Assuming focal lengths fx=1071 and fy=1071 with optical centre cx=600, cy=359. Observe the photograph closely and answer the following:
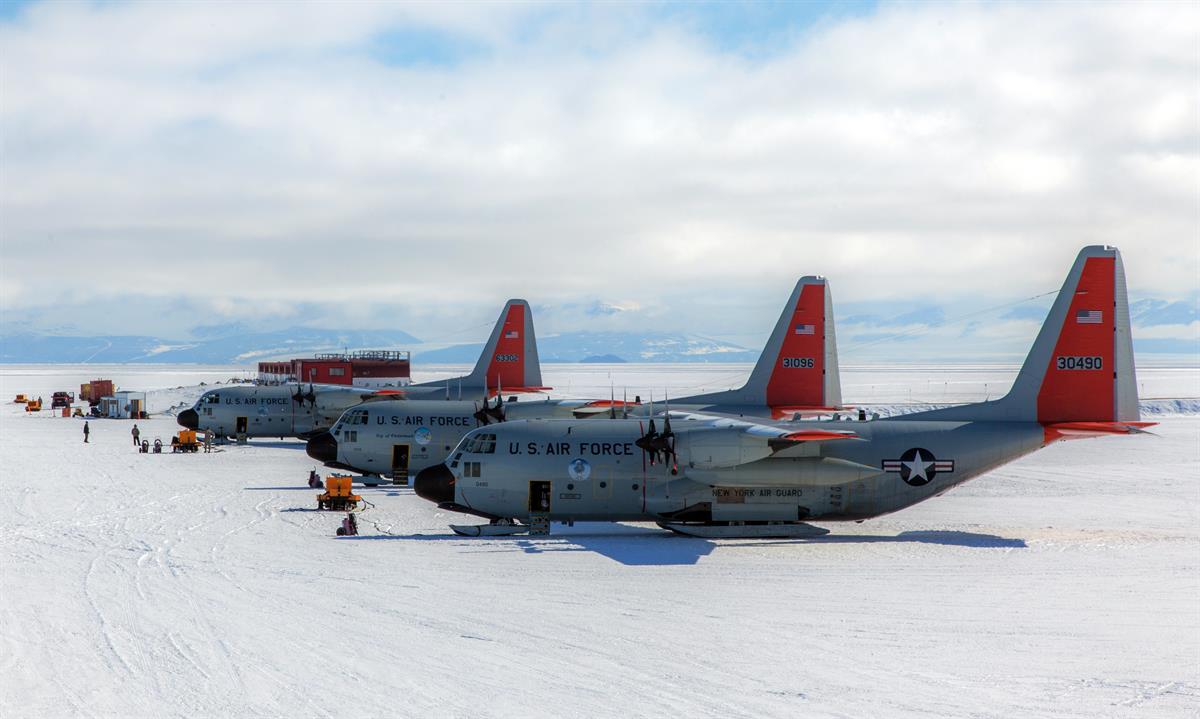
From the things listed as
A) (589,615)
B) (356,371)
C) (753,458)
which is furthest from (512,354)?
(589,615)

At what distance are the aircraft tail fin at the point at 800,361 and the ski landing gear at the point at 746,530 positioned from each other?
1137 cm

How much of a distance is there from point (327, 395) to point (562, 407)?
70.9 ft

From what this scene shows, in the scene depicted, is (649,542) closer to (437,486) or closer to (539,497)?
(539,497)

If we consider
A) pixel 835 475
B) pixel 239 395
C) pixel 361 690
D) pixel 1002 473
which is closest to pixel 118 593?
pixel 361 690

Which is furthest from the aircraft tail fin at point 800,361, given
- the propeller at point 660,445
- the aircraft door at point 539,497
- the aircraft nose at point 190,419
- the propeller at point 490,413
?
the aircraft nose at point 190,419

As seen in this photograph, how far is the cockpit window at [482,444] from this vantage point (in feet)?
99.3

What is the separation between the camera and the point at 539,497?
30.0m

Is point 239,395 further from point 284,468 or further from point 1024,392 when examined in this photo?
point 1024,392

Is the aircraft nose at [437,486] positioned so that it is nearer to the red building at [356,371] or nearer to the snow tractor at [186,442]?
the snow tractor at [186,442]

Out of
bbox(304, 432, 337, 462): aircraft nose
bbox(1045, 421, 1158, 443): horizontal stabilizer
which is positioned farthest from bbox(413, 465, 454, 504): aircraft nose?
bbox(1045, 421, 1158, 443): horizontal stabilizer

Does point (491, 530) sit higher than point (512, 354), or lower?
lower

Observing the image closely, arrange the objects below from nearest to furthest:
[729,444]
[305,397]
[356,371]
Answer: [729,444] → [305,397] → [356,371]

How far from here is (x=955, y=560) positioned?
2630 cm

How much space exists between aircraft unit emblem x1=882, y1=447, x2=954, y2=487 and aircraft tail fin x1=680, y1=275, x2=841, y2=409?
10736mm
